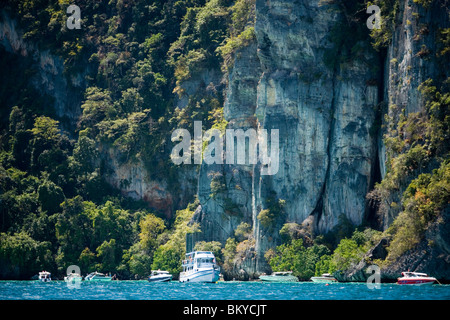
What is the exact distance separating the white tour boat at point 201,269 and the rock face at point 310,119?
19.7ft

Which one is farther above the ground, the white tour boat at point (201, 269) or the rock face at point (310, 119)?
the rock face at point (310, 119)

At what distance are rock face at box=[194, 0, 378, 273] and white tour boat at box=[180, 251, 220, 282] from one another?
6.00 metres

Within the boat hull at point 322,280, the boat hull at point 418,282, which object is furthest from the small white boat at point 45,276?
the boat hull at point 418,282

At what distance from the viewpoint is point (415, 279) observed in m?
58.7

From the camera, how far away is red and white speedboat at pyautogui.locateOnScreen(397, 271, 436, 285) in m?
58.4

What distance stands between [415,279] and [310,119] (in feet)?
81.3

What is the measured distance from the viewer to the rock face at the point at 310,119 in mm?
76625

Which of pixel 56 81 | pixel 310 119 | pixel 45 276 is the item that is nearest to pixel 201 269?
pixel 310 119

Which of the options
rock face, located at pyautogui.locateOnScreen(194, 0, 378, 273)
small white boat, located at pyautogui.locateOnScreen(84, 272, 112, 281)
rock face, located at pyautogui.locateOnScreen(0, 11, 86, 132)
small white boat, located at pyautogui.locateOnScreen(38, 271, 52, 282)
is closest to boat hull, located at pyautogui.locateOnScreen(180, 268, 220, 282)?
rock face, located at pyautogui.locateOnScreen(194, 0, 378, 273)

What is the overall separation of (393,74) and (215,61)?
3326 centimetres

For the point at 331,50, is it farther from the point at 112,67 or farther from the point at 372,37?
the point at 112,67

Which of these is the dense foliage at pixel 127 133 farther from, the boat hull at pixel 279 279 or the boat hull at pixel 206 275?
the boat hull at pixel 206 275

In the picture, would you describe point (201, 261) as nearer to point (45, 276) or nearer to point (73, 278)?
point (73, 278)
